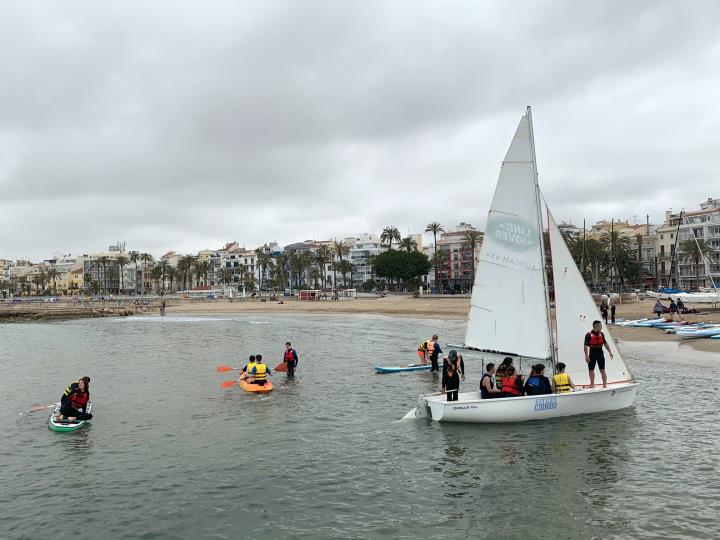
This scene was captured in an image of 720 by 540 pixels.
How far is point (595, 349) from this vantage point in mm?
17703

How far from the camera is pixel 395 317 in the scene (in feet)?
254

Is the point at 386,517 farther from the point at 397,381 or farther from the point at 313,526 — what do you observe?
the point at 397,381

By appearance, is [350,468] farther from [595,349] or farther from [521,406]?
[595,349]

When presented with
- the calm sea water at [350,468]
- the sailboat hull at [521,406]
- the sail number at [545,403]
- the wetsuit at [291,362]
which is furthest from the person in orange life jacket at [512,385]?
the wetsuit at [291,362]

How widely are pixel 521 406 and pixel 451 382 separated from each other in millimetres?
2205

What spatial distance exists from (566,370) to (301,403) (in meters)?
9.85

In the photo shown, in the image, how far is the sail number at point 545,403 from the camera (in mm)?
16859

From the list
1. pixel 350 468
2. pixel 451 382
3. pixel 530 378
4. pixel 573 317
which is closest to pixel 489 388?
pixel 451 382

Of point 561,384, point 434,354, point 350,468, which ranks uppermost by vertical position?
point 561,384

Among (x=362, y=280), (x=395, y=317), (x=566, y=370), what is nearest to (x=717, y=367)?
(x=566, y=370)

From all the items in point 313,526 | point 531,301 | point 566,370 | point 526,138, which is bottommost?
point 313,526

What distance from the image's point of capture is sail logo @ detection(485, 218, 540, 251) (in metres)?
17.5

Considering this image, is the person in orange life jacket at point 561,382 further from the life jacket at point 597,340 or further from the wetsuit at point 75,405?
the wetsuit at point 75,405

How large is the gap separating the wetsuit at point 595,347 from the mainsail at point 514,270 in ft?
4.05
